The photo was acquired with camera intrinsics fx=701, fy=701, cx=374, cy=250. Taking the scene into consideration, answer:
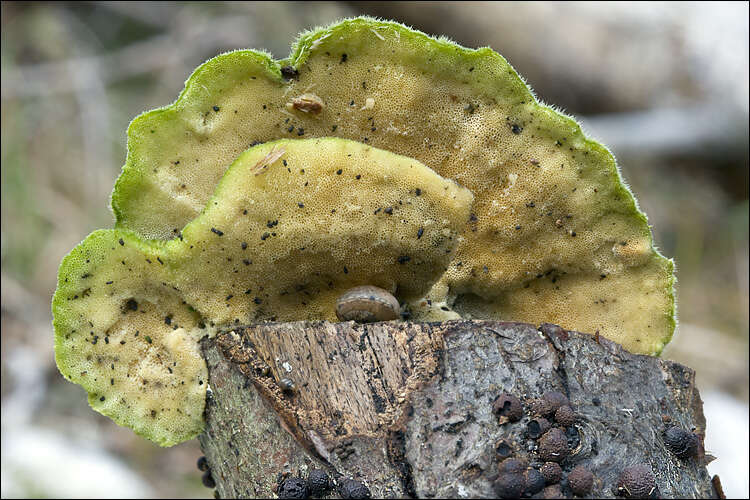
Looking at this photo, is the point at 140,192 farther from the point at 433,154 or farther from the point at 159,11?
the point at 159,11

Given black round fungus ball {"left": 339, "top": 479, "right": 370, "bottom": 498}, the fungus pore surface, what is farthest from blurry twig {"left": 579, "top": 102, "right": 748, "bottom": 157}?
black round fungus ball {"left": 339, "top": 479, "right": 370, "bottom": 498}

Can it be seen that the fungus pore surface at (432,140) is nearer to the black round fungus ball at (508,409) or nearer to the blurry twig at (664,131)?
the black round fungus ball at (508,409)

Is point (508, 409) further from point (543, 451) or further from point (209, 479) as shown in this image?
point (209, 479)

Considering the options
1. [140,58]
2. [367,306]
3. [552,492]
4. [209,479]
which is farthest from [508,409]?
[140,58]

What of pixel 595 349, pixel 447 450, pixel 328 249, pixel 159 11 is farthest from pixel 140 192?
pixel 159 11

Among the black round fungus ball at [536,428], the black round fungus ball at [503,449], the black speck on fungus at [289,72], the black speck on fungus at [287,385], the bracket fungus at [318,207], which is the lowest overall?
the black round fungus ball at [503,449]

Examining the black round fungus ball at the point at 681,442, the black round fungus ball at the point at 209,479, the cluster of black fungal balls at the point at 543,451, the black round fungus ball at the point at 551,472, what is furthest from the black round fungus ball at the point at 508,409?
the black round fungus ball at the point at 209,479
